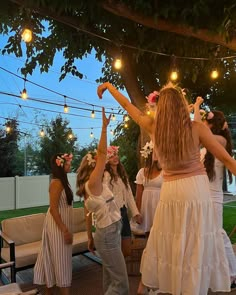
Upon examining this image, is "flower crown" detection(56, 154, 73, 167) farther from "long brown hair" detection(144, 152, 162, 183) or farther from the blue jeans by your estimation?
the blue jeans

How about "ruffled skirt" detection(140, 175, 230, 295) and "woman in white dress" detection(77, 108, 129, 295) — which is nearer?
"ruffled skirt" detection(140, 175, 230, 295)

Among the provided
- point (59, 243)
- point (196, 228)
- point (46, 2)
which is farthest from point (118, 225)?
point (46, 2)

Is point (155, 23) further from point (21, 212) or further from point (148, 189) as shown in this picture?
point (21, 212)

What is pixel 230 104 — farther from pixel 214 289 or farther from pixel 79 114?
pixel 214 289

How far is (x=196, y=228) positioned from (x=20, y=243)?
2997mm

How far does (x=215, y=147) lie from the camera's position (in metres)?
1.64

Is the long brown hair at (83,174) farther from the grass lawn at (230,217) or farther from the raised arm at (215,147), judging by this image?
the grass lawn at (230,217)

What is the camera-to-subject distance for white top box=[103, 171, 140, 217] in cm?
326

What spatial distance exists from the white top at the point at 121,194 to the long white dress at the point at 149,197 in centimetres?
13

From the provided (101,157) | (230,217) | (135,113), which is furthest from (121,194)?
(230,217)

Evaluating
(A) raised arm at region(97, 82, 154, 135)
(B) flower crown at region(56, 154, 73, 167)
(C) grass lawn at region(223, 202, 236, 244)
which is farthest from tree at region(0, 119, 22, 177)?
(A) raised arm at region(97, 82, 154, 135)

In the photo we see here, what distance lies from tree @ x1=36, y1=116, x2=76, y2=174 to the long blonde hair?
8618mm

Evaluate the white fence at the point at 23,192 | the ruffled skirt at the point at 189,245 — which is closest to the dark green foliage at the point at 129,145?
the white fence at the point at 23,192

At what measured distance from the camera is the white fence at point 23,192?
9758 mm
